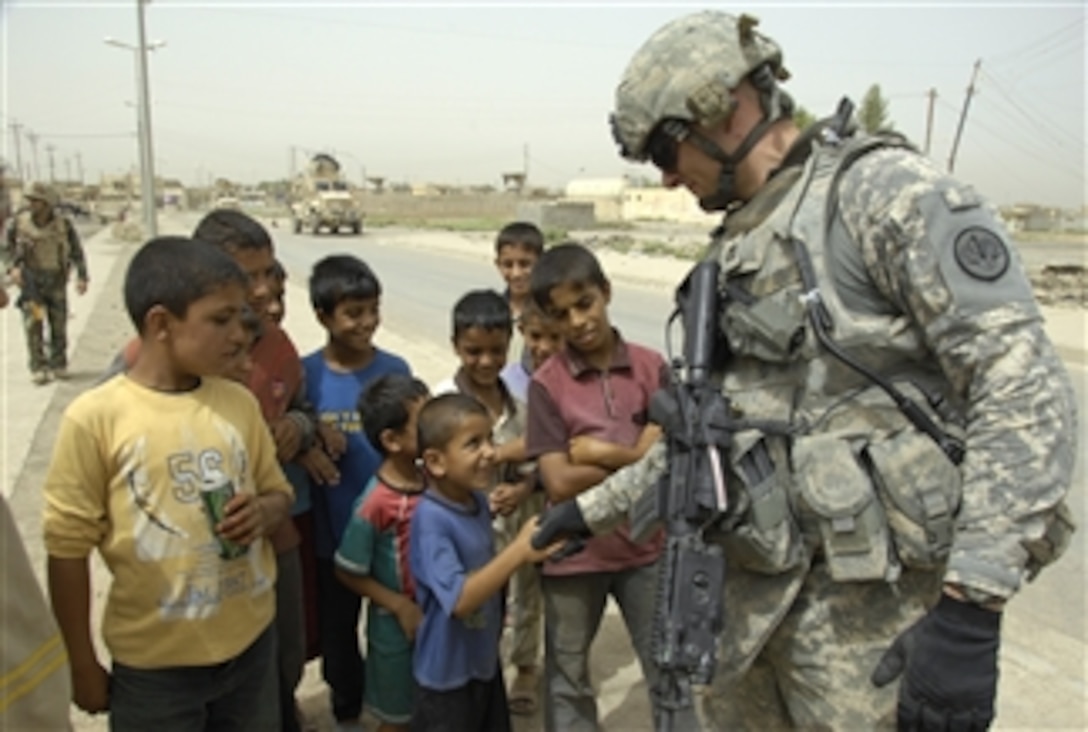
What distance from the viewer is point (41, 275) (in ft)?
25.3

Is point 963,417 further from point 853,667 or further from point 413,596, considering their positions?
point 413,596

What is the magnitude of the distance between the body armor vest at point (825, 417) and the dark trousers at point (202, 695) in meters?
1.14

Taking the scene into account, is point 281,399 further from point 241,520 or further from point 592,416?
point 592,416

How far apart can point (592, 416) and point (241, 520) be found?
37.9 inches

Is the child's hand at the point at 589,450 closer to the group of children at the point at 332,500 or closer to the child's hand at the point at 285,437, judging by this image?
the group of children at the point at 332,500

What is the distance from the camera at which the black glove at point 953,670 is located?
4.53ft

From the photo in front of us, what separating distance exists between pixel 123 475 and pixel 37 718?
627mm

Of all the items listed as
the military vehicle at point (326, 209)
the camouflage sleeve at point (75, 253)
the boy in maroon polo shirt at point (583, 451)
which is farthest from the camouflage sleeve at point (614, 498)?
the military vehicle at point (326, 209)

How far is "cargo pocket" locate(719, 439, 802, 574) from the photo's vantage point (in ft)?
5.43

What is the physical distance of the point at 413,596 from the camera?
237 cm

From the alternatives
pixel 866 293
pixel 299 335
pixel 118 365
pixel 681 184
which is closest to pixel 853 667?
pixel 866 293

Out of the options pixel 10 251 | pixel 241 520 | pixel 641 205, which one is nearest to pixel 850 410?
pixel 241 520

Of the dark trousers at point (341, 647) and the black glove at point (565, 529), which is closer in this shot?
the black glove at point (565, 529)

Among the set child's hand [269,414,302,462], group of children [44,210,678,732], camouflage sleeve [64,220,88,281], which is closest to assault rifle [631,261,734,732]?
group of children [44,210,678,732]
